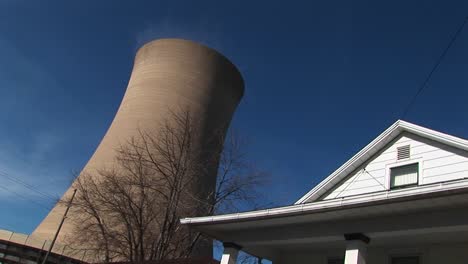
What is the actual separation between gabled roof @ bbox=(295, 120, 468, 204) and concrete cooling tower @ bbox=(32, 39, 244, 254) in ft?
26.6

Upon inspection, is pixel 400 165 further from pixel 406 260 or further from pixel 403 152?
pixel 406 260

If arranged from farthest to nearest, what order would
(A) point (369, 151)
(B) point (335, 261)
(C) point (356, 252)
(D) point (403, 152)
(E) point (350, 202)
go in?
(A) point (369, 151)
(D) point (403, 152)
(B) point (335, 261)
(C) point (356, 252)
(E) point (350, 202)

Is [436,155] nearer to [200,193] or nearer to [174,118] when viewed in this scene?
[200,193]

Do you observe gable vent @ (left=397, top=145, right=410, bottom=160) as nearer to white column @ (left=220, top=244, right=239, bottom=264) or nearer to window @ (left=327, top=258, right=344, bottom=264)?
window @ (left=327, top=258, right=344, bottom=264)

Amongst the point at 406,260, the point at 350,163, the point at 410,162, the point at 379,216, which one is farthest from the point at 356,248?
the point at 350,163

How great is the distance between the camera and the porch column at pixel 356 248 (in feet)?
19.7

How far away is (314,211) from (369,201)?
2.85 feet

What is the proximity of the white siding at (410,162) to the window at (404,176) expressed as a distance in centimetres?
10

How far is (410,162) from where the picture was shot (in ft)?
30.9

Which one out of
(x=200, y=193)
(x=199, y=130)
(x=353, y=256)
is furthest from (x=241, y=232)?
(x=199, y=130)

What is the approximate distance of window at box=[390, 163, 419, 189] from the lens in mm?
9180

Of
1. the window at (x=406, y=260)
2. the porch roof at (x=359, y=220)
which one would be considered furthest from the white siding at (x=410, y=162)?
the porch roof at (x=359, y=220)

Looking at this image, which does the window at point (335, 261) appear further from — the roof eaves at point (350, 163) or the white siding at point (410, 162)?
the roof eaves at point (350, 163)

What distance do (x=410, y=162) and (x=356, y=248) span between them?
4.01 meters
